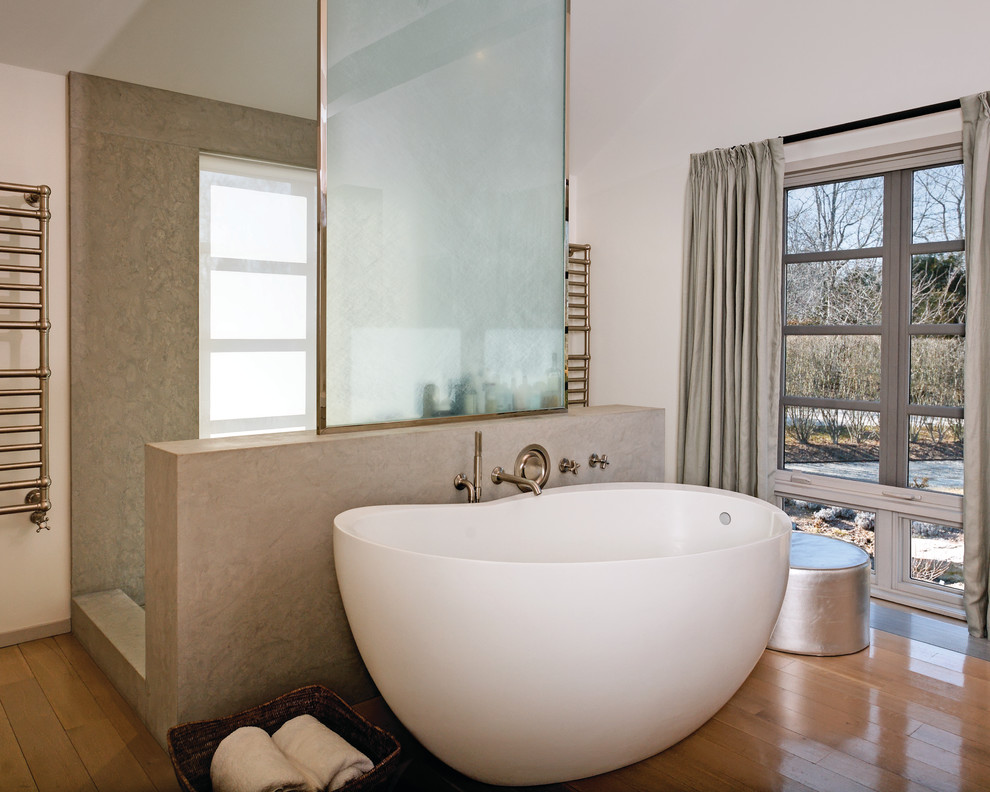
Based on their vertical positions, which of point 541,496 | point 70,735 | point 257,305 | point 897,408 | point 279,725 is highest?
point 257,305

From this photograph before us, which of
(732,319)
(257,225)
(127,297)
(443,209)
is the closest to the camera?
(443,209)

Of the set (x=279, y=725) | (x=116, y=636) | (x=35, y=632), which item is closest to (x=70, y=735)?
(x=116, y=636)

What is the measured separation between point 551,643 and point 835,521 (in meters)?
2.46

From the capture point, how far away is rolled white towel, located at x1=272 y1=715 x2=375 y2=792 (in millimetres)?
1624

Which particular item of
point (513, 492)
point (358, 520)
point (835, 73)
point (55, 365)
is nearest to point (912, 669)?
point (513, 492)

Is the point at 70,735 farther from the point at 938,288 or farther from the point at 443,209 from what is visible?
the point at 938,288

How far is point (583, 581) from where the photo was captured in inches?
61.0

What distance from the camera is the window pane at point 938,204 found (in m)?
3.03

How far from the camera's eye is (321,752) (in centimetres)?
167

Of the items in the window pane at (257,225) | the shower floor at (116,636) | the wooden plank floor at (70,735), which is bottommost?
the wooden plank floor at (70,735)

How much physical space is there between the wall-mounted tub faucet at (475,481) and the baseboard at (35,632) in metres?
1.73

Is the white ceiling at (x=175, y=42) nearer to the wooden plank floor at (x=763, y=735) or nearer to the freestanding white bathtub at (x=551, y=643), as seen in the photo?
the freestanding white bathtub at (x=551, y=643)

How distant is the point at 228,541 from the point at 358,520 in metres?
0.33

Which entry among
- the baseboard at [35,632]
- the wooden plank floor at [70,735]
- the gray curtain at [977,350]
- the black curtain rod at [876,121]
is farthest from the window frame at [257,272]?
the gray curtain at [977,350]
